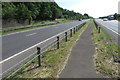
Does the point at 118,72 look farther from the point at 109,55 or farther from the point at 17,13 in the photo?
the point at 17,13

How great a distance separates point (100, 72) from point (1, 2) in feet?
92.5

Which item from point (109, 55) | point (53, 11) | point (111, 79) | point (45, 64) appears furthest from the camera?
point (53, 11)

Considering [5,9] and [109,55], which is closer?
[109,55]

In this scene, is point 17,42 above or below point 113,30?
below

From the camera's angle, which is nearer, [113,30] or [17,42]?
[17,42]

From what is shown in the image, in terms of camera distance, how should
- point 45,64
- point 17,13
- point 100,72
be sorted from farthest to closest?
point 17,13 < point 45,64 < point 100,72

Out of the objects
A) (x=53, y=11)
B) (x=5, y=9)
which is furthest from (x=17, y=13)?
(x=53, y=11)

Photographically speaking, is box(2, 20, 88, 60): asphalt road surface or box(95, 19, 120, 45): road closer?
box(2, 20, 88, 60): asphalt road surface

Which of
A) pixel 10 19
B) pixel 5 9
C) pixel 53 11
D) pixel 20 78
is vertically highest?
pixel 53 11

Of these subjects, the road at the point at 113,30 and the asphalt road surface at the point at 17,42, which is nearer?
the asphalt road surface at the point at 17,42

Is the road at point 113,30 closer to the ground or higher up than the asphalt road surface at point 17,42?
higher up

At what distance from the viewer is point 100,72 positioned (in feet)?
18.2

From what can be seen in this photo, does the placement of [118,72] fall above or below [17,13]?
A: below

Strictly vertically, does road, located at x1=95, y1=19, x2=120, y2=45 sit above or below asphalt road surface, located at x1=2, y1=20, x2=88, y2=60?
above
